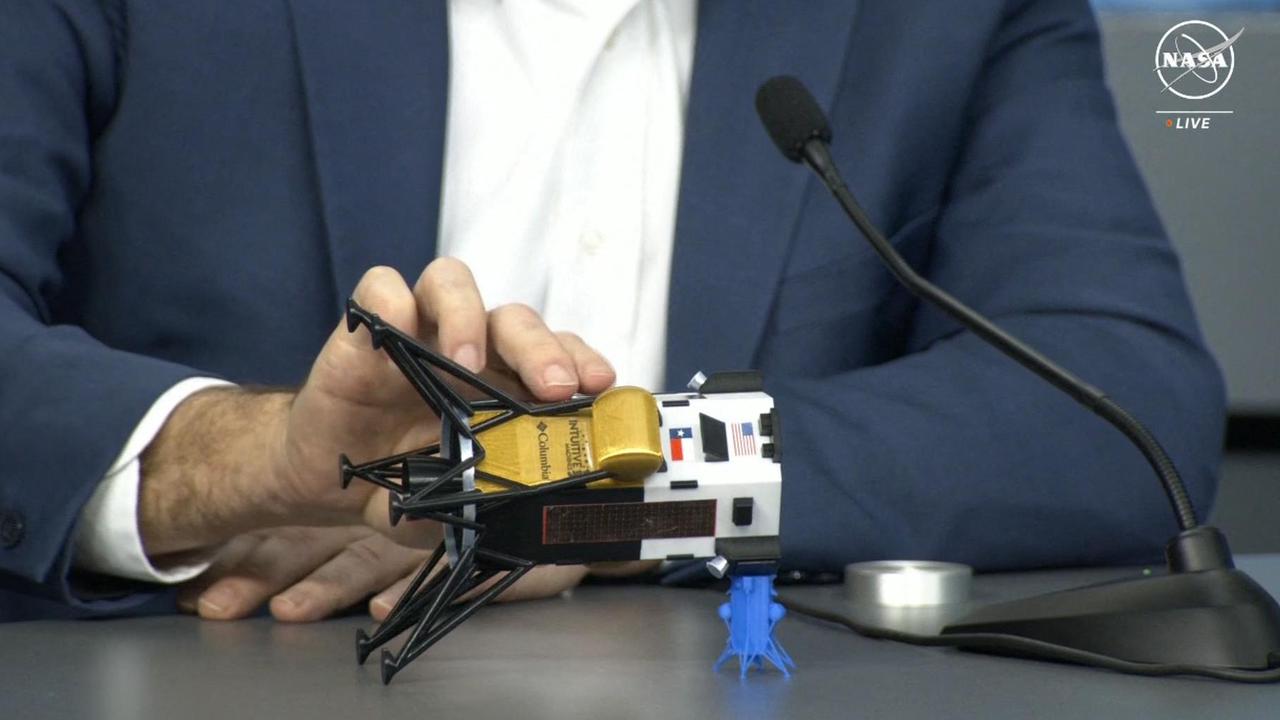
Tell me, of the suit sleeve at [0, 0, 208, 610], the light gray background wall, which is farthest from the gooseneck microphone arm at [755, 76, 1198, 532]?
the light gray background wall

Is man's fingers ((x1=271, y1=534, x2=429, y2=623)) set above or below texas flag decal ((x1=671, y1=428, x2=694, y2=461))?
below

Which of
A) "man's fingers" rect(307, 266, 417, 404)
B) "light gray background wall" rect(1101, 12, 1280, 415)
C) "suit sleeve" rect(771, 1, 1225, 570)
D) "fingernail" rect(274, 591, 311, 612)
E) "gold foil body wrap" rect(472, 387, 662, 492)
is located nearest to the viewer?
"gold foil body wrap" rect(472, 387, 662, 492)

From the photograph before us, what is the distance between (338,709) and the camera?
1.67 feet

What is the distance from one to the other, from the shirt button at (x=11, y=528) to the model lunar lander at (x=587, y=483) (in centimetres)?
34

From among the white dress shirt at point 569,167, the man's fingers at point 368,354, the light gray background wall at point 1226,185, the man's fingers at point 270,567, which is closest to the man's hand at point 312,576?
the man's fingers at point 270,567

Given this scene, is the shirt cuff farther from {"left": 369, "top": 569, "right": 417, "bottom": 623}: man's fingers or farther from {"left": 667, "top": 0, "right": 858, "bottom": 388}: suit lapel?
{"left": 667, "top": 0, "right": 858, "bottom": 388}: suit lapel

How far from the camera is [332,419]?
2.19 ft

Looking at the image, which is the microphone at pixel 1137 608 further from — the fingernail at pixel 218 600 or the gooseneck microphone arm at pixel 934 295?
the fingernail at pixel 218 600

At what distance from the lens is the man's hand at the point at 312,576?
29.5 inches

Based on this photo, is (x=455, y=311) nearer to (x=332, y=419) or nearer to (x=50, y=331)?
(x=332, y=419)

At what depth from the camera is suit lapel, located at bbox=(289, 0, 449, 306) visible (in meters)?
1.06

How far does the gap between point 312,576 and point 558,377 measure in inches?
10.1

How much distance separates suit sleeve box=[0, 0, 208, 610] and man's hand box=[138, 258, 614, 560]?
37 mm

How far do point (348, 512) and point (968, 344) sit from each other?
0.49 meters
